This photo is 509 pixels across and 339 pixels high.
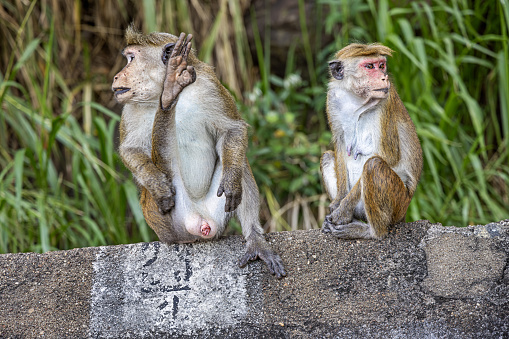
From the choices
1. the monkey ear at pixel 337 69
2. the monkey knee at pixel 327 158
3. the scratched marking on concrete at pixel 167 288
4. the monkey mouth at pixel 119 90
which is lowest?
the scratched marking on concrete at pixel 167 288

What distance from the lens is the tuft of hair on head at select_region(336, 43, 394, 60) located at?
2.97 m

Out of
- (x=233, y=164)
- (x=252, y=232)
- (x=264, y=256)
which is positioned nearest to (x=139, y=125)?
(x=233, y=164)

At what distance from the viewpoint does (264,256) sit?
9.12 feet

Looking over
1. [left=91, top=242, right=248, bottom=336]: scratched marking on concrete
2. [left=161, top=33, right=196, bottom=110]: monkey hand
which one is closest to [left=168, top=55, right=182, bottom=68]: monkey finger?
[left=161, top=33, right=196, bottom=110]: monkey hand

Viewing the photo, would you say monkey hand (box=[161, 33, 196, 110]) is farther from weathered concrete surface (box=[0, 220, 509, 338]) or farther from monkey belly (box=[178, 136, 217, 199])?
weathered concrete surface (box=[0, 220, 509, 338])

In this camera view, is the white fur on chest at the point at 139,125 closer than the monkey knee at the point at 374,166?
No

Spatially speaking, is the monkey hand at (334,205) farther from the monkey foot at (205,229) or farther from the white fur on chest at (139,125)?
the white fur on chest at (139,125)

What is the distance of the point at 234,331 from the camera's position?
2.60 metres

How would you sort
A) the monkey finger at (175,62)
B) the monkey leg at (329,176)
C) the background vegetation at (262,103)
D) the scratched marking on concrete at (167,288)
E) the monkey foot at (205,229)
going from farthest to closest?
the background vegetation at (262,103), the monkey leg at (329,176), the monkey foot at (205,229), the scratched marking on concrete at (167,288), the monkey finger at (175,62)

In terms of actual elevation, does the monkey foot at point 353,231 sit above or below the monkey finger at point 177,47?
below

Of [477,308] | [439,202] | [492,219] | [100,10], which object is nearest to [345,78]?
[477,308]

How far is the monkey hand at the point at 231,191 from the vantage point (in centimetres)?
281

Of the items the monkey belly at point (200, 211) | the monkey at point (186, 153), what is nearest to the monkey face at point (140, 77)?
the monkey at point (186, 153)

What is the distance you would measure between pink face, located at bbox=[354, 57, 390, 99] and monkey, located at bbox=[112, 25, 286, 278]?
642 millimetres
